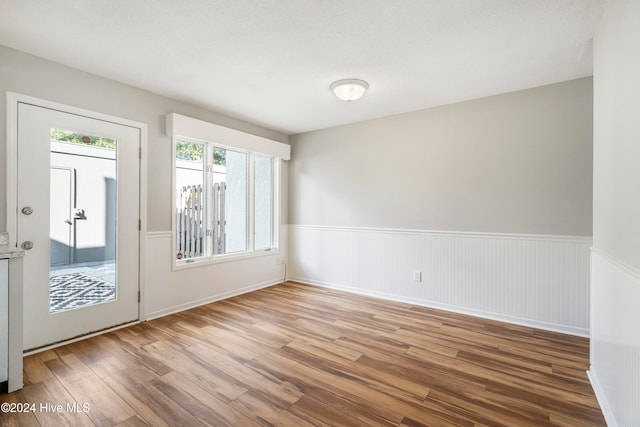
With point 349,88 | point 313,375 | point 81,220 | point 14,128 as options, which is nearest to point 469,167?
point 349,88

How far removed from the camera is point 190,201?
146 inches

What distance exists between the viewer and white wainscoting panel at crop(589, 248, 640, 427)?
4.34 ft

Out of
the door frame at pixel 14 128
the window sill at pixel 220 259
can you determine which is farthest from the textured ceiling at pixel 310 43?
the window sill at pixel 220 259

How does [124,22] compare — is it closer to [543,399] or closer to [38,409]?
[38,409]

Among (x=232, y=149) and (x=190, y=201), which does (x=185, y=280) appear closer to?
(x=190, y=201)

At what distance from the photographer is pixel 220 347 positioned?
2.63 m

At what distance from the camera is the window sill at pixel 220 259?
360 cm

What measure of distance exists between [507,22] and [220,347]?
3411mm

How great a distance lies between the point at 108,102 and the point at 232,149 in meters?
1.56

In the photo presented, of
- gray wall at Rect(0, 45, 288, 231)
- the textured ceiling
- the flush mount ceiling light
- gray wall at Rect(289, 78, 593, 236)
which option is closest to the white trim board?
gray wall at Rect(0, 45, 288, 231)

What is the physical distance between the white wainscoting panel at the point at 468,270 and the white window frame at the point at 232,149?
2.90 ft

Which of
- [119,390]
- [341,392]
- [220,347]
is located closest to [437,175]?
[341,392]

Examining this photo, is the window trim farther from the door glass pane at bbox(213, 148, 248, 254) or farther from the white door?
the white door

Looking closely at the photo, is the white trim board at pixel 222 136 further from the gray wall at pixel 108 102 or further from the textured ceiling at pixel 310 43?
the textured ceiling at pixel 310 43
